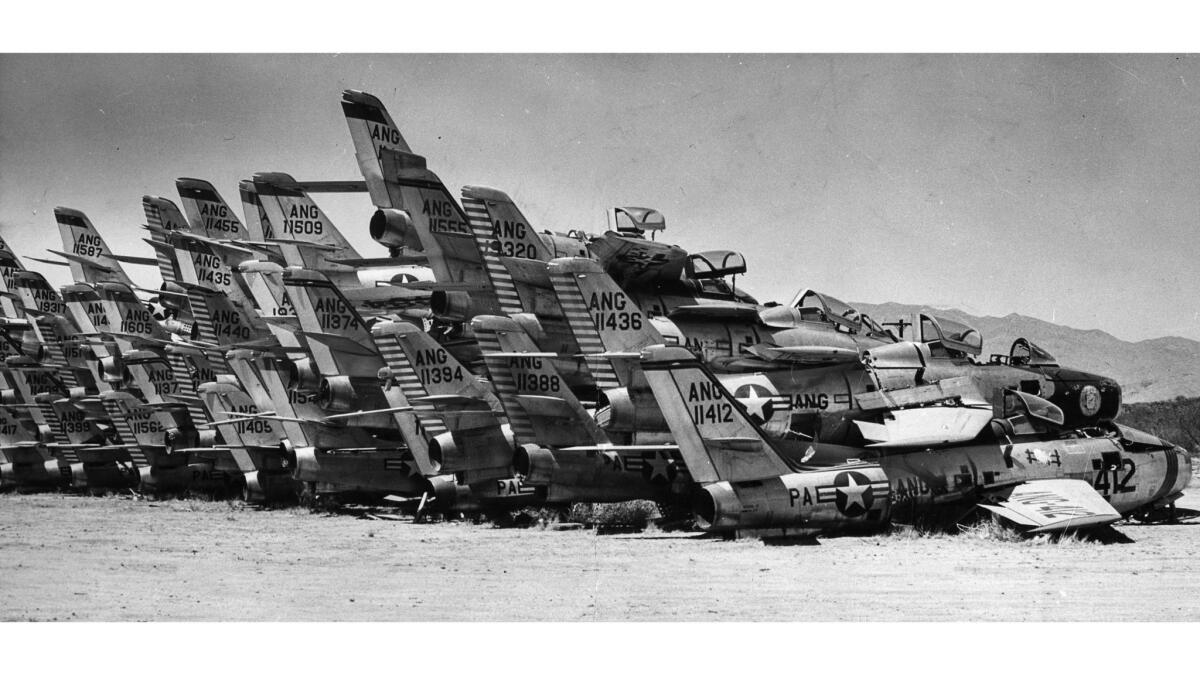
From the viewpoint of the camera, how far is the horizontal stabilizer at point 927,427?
17453mm

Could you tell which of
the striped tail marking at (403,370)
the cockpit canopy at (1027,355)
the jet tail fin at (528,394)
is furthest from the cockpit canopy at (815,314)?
the striped tail marking at (403,370)

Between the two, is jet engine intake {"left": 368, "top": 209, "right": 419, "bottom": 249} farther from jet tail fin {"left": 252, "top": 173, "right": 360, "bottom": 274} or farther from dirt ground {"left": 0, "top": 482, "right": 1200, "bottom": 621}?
dirt ground {"left": 0, "top": 482, "right": 1200, "bottom": 621}

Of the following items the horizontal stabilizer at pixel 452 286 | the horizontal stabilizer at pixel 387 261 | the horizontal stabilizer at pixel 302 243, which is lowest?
the horizontal stabilizer at pixel 452 286

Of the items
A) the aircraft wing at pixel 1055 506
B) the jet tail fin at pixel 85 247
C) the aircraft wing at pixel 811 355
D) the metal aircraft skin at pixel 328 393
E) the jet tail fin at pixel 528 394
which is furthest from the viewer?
the jet tail fin at pixel 85 247

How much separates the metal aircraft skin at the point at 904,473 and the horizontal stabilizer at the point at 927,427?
0.20 meters

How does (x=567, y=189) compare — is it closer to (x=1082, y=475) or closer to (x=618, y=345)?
(x=618, y=345)

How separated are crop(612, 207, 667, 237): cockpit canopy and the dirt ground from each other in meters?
5.21

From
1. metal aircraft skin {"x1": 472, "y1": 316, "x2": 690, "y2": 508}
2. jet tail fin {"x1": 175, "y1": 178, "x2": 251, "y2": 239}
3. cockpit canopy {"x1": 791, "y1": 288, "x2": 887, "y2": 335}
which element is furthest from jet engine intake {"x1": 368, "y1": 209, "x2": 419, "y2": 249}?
jet tail fin {"x1": 175, "y1": 178, "x2": 251, "y2": 239}

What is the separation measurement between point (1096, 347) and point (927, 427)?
6.73 m

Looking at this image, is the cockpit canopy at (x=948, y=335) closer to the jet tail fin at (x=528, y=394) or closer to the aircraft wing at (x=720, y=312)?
the aircraft wing at (x=720, y=312)

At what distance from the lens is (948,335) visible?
67.2 ft

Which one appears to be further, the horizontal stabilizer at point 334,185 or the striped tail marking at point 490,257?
the horizontal stabilizer at point 334,185

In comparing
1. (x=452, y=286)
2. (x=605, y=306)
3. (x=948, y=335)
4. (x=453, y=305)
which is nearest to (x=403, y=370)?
(x=453, y=305)

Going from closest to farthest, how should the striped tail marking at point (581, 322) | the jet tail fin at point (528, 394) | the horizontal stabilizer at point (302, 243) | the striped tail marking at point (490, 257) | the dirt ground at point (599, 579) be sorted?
1. the dirt ground at point (599, 579)
2. the striped tail marking at point (581, 322)
3. the striped tail marking at point (490, 257)
4. the jet tail fin at point (528, 394)
5. the horizontal stabilizer at point (302, 243)
